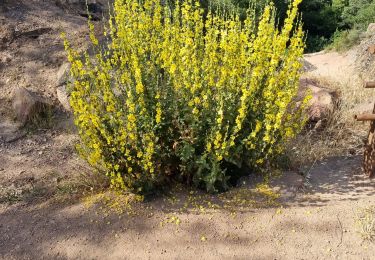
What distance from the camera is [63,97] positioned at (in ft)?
16.9

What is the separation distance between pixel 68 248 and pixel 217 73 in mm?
1788

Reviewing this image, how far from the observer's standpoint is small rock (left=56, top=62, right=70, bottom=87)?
5288mm

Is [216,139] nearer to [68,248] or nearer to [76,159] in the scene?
[68,248]

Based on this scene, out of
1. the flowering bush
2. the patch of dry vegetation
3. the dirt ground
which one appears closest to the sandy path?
the dirt ground

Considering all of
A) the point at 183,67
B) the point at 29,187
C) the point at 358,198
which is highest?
the point at 183,67

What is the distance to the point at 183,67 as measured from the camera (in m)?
3.04

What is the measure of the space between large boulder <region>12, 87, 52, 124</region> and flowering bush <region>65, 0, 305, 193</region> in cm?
185

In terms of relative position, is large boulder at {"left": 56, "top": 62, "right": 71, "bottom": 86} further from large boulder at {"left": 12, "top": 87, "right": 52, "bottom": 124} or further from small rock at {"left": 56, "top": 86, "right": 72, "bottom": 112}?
large boulder at {"left": 12, "top": 87, "right": 52, "bottom": 124}

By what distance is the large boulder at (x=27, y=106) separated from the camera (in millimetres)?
4848

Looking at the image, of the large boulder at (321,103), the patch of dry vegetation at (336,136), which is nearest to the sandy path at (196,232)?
the patch of dry vegetation at (336,136)

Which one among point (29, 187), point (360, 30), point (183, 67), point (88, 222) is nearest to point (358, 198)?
point (183, 67)

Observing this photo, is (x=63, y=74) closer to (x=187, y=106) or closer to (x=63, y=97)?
(x=63, y=97)

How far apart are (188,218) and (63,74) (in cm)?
314

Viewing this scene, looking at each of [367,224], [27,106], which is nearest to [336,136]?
[367,224]
